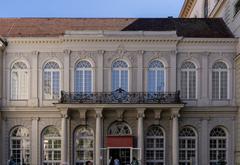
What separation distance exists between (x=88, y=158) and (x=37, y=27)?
982cm

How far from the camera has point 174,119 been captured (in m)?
36.6

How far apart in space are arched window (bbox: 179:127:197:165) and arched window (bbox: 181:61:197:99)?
2.22 m

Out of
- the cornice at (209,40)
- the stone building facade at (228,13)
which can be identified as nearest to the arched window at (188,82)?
the cornice at (209,40)

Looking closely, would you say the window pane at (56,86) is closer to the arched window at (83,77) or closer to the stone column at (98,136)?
the arched window at (83,77)

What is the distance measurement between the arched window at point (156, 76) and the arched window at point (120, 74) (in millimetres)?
1570

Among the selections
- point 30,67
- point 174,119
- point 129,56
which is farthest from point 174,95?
point 30,67

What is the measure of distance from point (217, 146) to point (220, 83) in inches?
162

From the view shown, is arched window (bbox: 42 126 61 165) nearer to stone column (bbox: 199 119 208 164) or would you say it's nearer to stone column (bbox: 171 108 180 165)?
stone column (bbox: 171 108 180 165)

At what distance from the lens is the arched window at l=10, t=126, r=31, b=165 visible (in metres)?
37.8

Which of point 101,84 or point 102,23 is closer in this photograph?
point 101,84

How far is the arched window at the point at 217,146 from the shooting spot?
37.7m

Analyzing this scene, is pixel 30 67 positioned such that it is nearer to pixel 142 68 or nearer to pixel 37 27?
pixel 37 27

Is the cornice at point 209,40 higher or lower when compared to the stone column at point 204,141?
higher

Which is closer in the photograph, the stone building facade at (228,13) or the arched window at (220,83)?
the stone building facade at (228,13)
